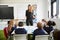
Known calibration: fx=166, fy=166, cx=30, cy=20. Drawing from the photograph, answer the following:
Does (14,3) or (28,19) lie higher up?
(14,3)

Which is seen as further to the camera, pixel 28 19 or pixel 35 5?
pixel 35 5

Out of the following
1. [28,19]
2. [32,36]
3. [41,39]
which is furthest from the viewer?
[28,19]

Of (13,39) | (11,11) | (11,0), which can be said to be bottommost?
(13,39)

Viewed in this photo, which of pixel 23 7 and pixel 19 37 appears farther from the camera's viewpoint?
pixel 23 7

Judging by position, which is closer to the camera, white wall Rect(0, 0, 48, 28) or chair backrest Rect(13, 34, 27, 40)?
chair backrest Rect(13, 34, 27, 40)

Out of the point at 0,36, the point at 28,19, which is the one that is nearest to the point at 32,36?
the point at 0,36

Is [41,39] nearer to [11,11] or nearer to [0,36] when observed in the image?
[0,36]

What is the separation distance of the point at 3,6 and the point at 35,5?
1.94 m

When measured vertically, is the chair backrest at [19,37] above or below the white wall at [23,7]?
below

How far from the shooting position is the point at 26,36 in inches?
167

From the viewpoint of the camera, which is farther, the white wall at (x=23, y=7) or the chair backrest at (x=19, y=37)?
the white wall at (x=23, y=7)

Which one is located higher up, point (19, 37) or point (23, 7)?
point (23, 7)

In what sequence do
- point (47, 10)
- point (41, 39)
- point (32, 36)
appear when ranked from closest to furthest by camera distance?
point (41, 39)
point (32, 36)
point (47, 10)

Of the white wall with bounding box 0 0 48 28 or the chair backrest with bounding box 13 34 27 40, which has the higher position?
the white wall with bounding box 0 0 48 28
